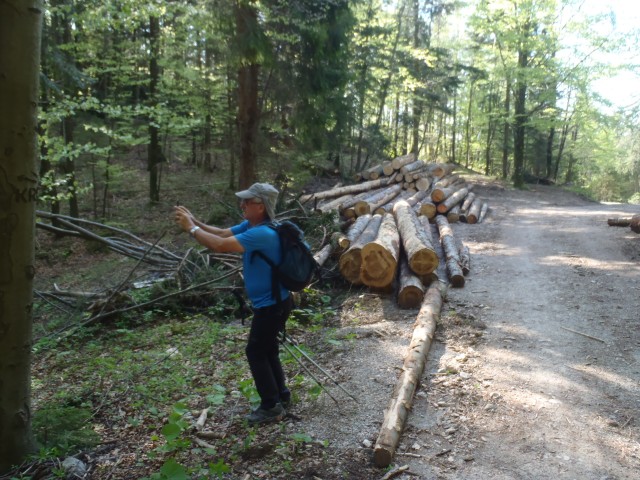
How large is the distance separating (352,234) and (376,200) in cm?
450

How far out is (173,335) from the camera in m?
6.81

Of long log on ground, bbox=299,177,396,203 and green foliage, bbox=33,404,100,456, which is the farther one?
long log on ground, bbox=299,177,396,203

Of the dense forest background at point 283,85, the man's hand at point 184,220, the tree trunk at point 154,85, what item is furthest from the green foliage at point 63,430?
the tree trunk at point 154,85

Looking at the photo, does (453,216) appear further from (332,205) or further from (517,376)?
(517,376)

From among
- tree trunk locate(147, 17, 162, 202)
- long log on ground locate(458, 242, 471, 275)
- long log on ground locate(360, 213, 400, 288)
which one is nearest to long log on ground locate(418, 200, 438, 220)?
long log on ground locate(458, 242, 471, 275)

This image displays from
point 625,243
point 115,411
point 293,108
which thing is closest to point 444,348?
point 115,411

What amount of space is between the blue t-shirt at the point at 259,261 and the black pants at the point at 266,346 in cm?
9

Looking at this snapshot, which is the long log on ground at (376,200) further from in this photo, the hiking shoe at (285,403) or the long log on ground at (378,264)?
A: the hiking shoe at (285,403)

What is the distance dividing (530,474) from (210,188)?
18365 mm

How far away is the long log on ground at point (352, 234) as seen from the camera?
918 cm

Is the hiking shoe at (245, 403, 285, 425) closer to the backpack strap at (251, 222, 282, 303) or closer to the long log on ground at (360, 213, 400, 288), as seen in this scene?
the backpack strap at (251, 222, 282, 303)

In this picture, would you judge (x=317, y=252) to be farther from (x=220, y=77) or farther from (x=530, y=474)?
(x=220, y=77)

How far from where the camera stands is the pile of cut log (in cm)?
777

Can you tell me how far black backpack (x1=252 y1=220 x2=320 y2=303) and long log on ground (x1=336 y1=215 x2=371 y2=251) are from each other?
203 inches
